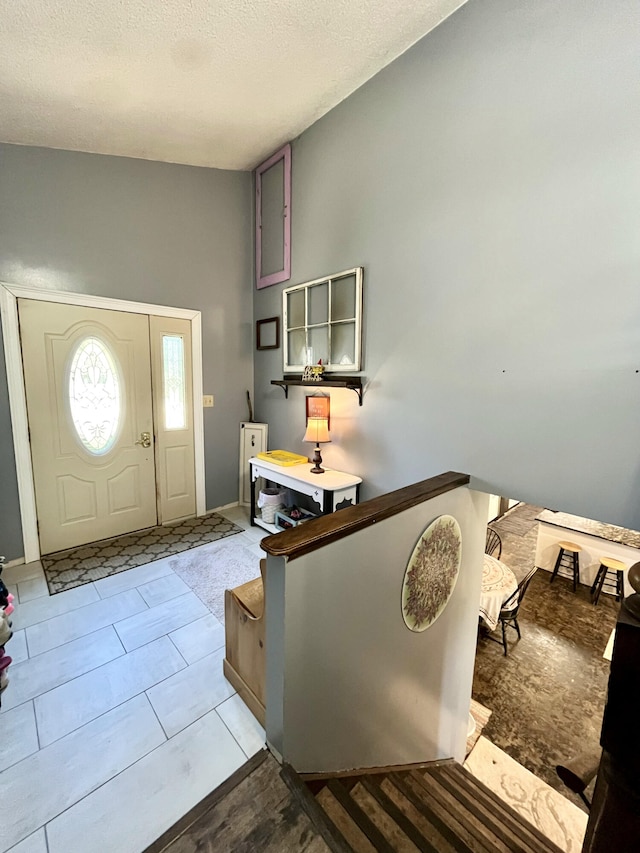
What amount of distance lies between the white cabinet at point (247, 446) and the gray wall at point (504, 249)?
1477mm

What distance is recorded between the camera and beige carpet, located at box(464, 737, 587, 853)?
2.38 meters

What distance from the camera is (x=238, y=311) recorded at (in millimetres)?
3984

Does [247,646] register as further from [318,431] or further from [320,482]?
[318,431]

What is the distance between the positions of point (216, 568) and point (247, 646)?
1.33 metres

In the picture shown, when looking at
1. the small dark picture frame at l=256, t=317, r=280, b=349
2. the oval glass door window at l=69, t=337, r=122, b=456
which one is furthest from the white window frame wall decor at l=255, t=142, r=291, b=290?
the oval glass door window at l=69, t=337, r=122, b=456

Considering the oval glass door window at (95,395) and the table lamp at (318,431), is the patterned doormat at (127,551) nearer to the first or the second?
the oval glass door window at (95,395)

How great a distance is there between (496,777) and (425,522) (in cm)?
254

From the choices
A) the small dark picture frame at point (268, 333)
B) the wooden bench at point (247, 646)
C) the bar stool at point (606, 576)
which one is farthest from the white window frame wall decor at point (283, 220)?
the bar stool at point (606, 576)

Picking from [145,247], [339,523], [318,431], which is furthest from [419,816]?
[145,247]

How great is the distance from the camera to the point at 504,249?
6.59 ft

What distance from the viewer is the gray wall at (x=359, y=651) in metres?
1.23

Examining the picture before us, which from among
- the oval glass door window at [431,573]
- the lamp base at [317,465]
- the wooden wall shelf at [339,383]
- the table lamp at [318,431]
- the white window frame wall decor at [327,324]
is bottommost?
the oval glass door window at [431,573]

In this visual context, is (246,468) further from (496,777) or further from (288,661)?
(496,777)

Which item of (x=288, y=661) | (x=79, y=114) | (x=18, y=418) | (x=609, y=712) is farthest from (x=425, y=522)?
(x=79, y=114)
